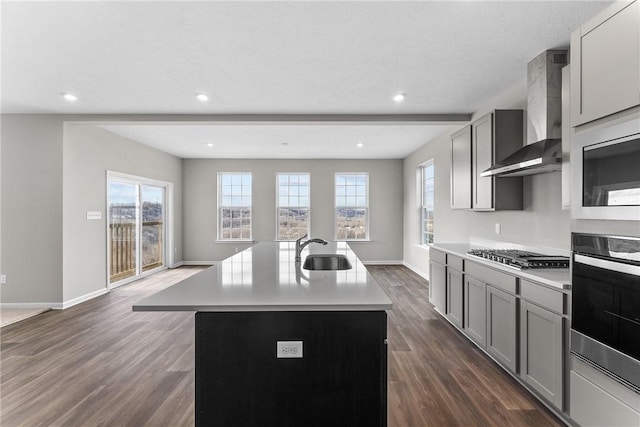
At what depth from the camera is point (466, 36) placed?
95.6 inches

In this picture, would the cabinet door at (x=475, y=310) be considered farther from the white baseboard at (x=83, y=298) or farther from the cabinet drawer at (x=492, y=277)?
the white baseboard at (x=83, y=298)

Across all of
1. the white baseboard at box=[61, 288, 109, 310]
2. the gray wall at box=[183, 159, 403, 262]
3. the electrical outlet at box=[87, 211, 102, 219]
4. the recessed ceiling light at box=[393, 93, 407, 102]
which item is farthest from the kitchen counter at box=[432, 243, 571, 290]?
the electrical outlet at box=[87, 211, 102, 219]

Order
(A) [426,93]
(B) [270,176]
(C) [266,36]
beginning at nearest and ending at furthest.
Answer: (C) [266,36], (A) [426,93], (B) [270,176]

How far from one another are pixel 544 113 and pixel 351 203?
212 inches

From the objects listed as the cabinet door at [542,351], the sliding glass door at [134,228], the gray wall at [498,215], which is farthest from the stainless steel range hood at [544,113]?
the sliding glass door at [134,228]

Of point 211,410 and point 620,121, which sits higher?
point 620,121

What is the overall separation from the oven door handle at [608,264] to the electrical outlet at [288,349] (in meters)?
1.61

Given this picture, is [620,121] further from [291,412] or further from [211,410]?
[211,410]

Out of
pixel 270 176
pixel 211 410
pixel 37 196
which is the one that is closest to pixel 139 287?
pixel 37 196

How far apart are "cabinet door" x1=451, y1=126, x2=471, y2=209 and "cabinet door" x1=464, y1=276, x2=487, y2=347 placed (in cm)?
114

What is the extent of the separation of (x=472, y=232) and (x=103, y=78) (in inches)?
187

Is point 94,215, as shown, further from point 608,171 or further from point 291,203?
point 608,171

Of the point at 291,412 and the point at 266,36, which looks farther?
the point at 266,36

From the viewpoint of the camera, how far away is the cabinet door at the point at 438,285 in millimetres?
3773
